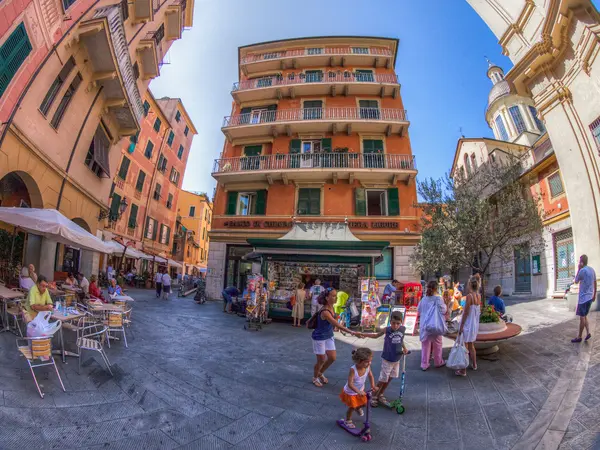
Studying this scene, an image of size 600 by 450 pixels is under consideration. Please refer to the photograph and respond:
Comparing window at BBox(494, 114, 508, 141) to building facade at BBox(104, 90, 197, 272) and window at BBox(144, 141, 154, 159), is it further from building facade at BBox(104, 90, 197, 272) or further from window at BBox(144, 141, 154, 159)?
window at BBox(144, 141, 154, 159)

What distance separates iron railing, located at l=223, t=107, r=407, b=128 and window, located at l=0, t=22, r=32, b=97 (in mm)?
11201

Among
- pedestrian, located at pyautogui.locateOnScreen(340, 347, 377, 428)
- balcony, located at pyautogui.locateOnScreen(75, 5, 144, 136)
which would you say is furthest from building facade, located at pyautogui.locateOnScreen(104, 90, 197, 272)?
pedestrian, located at pyautogui.locateOnScreen(340, 347, 377, 428)

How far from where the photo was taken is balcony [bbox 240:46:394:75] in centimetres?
1969

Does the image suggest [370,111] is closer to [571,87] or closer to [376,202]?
[376,202]

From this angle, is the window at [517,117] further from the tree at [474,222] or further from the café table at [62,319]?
the café table at [62,319]

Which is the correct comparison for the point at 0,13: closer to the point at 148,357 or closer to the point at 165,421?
the point at 148,357

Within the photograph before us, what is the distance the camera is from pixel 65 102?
10.7 metres

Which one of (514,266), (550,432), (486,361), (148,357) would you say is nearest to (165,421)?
(148,357)

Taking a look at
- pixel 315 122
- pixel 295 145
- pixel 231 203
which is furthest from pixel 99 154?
pixel 315 122

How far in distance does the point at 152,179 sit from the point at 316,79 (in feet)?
53.4

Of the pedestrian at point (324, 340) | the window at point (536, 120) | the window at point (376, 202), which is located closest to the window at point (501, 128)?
the window at point (536, 120)

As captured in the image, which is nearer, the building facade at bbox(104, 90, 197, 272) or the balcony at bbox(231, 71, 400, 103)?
the balcony at bbox(231, 71, 400, 103)

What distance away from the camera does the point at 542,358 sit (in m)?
5.05

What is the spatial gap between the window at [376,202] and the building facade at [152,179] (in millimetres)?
15849
